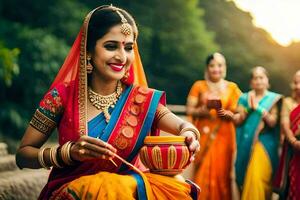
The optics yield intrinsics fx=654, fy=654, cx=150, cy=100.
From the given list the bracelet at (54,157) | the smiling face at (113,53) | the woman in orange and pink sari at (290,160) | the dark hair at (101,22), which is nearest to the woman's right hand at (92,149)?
the bracelet at (54,157)

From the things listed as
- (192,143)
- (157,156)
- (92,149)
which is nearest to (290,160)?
(192,143)

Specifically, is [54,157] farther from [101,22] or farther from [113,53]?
[101,22]

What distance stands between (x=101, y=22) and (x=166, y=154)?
0.77 metres

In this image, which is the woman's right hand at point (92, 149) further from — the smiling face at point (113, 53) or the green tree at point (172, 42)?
the green tree at point (172, 42)

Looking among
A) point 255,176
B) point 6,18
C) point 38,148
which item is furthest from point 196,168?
point 6,18

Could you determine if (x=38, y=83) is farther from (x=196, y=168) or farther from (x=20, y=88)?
(x=196, y=168)

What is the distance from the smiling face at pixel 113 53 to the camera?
3207 millimetres

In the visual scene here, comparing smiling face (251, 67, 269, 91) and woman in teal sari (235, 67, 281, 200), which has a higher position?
smiling face (251, 67, 269, 91)

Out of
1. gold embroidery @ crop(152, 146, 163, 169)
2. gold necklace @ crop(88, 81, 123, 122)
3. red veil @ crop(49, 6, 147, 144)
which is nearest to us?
gold embroidery @ crop(152, 146, 163, 169)

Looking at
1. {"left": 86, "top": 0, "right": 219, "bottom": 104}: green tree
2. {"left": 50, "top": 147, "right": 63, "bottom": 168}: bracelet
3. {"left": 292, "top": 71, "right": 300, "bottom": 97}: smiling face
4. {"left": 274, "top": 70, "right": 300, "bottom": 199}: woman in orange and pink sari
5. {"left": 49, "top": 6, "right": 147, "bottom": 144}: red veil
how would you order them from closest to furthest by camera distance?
{"left": 50, "top": 147, "right": 63, "bottom": 168}: bracelet, {"left": 49, "top": 6, "right": 147, "bottom": 144}: red veil, {"left": 274, "top": 70, "right": 300, "bottom": 199}: woman in orange and pink sari, {"left": 292, "top": 71, "right": 300, "bottom": 97}: smiling face, {"left": 86, "top": 0, "right": 219, "bottom": 104}: green tree

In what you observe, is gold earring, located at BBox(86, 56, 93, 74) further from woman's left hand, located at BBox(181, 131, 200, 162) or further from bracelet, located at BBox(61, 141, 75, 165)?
woman's left hand, located at BBox(181, 131, 200, 162)

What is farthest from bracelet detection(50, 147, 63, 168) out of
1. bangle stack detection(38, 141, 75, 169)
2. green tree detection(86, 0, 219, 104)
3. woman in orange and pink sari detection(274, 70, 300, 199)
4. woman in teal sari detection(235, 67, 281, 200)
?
green tree detection(86, 0, 219, 104)

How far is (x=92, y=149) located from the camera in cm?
283

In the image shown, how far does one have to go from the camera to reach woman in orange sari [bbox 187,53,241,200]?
7.61 meters
